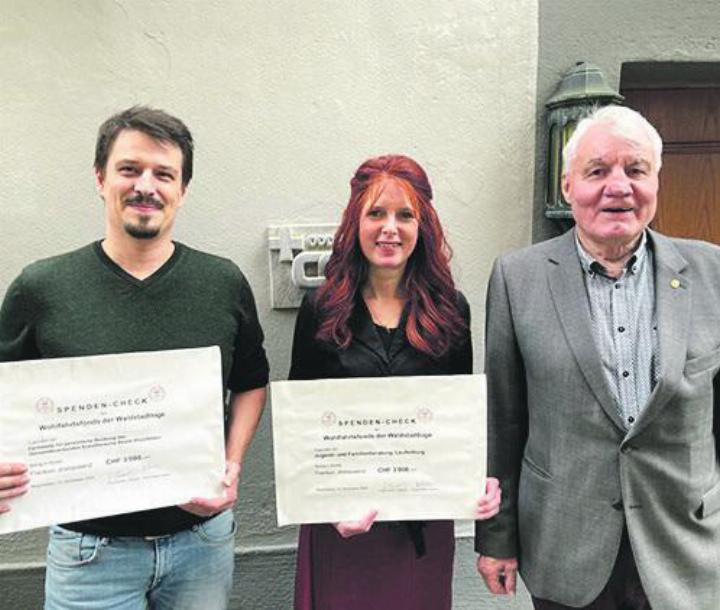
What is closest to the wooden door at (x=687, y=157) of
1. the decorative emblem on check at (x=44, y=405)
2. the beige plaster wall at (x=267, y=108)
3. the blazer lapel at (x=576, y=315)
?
the beige plaster wall at (x=267, y=108)

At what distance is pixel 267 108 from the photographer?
227cm

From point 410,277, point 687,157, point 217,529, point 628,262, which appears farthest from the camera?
point 687,157

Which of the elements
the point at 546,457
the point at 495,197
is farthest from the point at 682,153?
the point at 546,457

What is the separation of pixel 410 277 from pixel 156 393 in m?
→ 0.80

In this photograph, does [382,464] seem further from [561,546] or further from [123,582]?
[123,582]

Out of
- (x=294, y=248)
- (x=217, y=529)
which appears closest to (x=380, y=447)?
(x=217, y=529)

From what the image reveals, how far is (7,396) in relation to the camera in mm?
1420

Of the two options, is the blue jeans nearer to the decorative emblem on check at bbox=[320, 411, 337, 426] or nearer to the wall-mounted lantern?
the decorative emblem on check at bbox=[320, 411, 337, 426]

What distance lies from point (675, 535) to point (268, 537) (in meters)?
1.56

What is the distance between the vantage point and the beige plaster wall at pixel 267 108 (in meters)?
2.19

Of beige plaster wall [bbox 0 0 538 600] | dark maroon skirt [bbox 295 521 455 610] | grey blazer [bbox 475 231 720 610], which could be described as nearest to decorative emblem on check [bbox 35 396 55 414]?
dark maroon skirt [bbox 295 521 455 610]

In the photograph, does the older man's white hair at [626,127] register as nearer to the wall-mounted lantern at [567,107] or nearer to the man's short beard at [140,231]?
the wall-mounted lantern at [567,107]

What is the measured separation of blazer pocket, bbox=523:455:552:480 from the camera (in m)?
1.57

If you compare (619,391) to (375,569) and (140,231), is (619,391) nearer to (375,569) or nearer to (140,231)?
(375,569)
